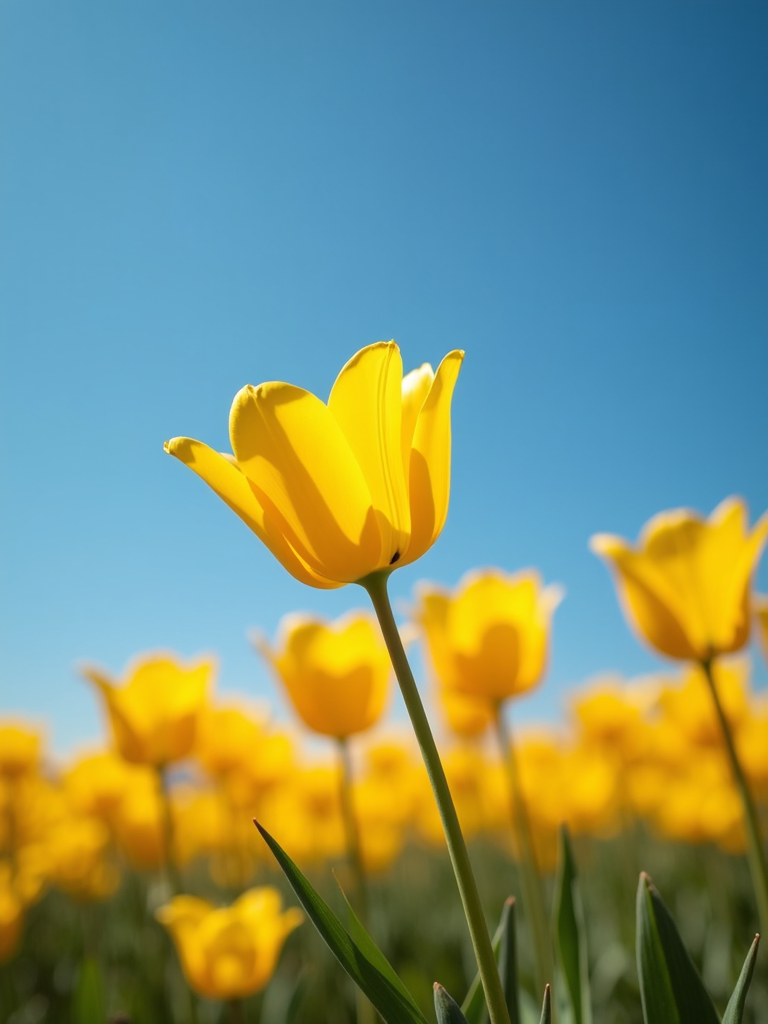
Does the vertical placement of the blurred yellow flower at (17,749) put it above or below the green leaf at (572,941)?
above

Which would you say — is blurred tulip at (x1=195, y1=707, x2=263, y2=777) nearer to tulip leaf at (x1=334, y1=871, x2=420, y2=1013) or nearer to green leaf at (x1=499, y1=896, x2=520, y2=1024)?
green leaf at (x1=499, y1=896, x2=520, y2=1024)

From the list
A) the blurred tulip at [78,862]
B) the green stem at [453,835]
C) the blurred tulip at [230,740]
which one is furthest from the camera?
the blurred tulip at [78,862]

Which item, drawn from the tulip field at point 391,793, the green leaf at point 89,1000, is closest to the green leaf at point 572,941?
the tulip field at point 391,793

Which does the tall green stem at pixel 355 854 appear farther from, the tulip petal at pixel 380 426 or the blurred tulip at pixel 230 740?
the blurred tulip at pixel 230 740

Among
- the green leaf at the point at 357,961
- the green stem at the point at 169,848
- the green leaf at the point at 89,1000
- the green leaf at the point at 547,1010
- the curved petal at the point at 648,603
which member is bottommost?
the green leaf at the point at 89,1000

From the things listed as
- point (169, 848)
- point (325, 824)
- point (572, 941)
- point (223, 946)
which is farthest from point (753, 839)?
point (325, 824)

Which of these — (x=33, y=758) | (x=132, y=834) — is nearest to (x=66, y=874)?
(x=132, y=834)
